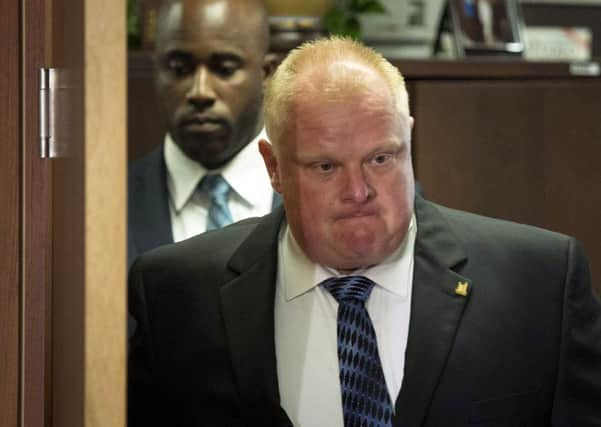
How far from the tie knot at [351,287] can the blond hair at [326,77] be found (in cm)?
13

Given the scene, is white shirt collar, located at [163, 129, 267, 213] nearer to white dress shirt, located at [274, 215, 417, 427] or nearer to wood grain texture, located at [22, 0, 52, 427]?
white dress shirt, located at [274, 215, 417, 427]

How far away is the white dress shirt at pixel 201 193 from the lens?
97 centimetres

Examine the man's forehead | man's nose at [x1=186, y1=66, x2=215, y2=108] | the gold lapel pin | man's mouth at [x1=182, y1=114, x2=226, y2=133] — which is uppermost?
the man's forehead

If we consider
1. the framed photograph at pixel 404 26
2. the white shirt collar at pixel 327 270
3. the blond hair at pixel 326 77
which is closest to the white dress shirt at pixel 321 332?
the white shirt collar at pixel 327 270

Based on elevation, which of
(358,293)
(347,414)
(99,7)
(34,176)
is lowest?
(347,414)

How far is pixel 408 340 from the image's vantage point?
34.7 inches

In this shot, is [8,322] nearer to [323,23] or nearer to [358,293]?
[358,293]

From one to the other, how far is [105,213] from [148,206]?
0.36 m

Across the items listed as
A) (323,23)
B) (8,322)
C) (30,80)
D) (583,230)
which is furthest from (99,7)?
(323,23)

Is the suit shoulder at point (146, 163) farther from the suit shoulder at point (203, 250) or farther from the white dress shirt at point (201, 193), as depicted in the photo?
the suit shoulder at point (203, 250)

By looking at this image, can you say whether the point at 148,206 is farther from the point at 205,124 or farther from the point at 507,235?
the point at 507,235

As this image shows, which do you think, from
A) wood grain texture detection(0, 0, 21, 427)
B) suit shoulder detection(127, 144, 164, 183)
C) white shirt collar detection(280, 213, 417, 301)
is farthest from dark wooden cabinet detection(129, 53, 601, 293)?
wood grain texture detection(0, 0, 21, 427)

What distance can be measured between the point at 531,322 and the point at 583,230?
0.41 ft

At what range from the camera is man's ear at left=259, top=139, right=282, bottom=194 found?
2.92 feet
